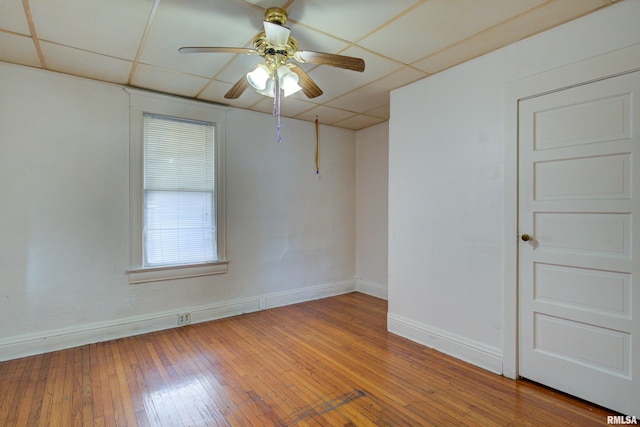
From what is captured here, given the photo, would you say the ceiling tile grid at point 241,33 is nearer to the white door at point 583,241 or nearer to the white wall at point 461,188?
the white wall at point 461,188

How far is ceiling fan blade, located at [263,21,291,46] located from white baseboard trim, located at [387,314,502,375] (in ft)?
8.98

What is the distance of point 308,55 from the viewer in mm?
2023

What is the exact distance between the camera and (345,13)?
78.3 inches

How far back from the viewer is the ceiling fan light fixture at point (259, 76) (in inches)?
86.6

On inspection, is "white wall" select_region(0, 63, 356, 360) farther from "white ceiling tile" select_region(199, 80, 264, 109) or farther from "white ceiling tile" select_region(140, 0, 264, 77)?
"white ceiling tile" select_region(140, 0, 264, 77)

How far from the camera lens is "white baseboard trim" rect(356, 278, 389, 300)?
4.54 m

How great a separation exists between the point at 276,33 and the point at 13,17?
1.78 metres

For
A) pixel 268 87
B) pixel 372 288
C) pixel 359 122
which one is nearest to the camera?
A: pixel 268 87

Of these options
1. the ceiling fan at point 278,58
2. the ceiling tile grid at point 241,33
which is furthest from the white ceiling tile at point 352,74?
the ceiling fan at point 278,58

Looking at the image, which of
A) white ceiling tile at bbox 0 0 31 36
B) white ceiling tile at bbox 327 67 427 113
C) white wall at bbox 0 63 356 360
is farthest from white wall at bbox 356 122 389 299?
white ceiling tile at bbox 0 0 31 36

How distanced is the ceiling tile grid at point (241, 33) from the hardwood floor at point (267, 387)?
101 inches

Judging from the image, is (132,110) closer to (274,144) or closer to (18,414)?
(274,144)

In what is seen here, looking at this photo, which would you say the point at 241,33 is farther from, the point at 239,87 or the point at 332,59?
the point at 332,59

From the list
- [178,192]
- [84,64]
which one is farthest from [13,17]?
[178,192]
